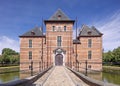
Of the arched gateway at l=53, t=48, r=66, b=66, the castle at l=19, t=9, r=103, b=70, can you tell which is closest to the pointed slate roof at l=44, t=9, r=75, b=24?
the castle at l=19, t=9, r=103, b=70

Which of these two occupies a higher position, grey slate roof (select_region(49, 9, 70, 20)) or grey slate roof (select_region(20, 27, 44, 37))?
grey slate roof (select_region(49, 9, 70, 20))

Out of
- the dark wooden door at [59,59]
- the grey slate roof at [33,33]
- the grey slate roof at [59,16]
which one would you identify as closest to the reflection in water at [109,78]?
the dark wooden door at [59,59]

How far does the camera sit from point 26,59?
103 ft

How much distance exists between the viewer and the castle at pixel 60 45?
3115 centimetres

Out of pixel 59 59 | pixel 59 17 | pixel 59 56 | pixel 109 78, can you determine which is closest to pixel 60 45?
pixel 59 56

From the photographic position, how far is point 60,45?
31156 millimetres

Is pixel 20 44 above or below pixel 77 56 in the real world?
above

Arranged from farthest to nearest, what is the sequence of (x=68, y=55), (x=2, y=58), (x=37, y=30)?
(x=2, y=58) < (x=37, y=30) < (x=68, y=55)

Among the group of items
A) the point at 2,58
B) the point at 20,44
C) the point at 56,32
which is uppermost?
the point at 56,32

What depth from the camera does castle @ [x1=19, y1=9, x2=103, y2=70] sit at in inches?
1226

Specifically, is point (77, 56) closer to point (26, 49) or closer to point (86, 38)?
point (86, 38)

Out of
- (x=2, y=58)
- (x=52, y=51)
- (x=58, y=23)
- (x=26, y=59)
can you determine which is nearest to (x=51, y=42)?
(x=52, y=51)

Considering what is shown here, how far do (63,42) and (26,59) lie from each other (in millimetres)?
7962

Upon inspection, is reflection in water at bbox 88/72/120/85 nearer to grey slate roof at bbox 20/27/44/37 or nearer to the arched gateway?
the arched gateway
